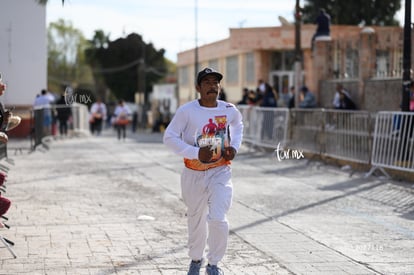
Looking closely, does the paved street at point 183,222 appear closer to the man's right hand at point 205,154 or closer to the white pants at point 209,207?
the white pants at point 209,207

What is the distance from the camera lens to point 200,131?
590cm

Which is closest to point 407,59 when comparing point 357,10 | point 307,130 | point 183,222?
point 307,130

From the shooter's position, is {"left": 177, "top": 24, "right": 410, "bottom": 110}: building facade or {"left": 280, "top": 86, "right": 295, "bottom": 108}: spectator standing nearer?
{"left": 177, "top": 24, "right": 410, "bottom": 110}: building facade

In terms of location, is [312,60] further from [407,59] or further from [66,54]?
[66,54]

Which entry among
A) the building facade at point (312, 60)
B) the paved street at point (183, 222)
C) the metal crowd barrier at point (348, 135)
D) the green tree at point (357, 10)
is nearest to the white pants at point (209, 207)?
the paved street at point (183, 222)

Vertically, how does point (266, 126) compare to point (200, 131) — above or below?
below

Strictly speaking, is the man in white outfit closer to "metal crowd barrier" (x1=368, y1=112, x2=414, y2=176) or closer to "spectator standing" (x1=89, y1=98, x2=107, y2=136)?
"metal crowd barrier" (x1=368, y1=112, x2=414, y2=176)

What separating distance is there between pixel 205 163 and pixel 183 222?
3.25 m

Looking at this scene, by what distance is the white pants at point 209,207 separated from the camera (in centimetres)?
574

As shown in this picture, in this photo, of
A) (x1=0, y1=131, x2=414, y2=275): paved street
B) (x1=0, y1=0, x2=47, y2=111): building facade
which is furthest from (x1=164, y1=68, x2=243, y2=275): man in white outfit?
(x1=0, y1=0, x2=47, y2=111): building facade

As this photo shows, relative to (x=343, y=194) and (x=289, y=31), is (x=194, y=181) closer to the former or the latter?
(x=343, y=194)

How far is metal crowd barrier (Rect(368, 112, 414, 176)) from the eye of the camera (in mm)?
13266

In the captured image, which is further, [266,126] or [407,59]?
[266,126]

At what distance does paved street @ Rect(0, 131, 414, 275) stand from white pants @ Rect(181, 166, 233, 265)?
573mm
